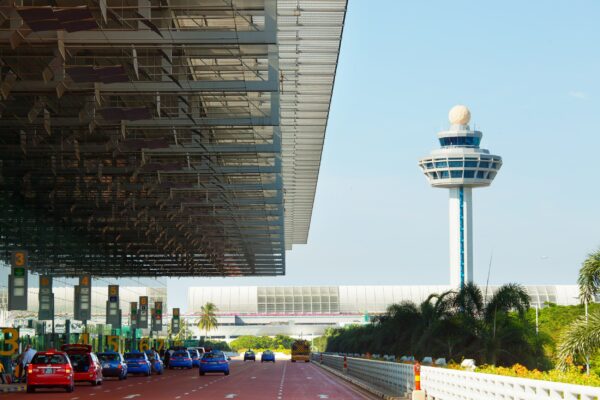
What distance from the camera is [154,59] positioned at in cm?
4244

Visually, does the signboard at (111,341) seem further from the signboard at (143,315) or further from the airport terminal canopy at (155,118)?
the signboard at (143,315)

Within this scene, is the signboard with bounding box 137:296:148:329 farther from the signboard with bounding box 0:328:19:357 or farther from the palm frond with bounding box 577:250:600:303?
the palm frond with bounding box 577:250:600:303

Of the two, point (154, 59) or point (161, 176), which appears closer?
point (154, 59)

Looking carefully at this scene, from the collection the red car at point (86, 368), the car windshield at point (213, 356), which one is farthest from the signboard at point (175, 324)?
the red car at point (86, 368)

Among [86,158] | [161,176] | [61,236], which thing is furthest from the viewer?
[61,236]

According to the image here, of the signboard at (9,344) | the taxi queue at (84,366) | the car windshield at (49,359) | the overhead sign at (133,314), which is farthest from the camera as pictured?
the overhead sign at (133,314)

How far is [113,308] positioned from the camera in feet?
294

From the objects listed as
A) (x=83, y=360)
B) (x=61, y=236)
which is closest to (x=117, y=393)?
(x=83, y=360)

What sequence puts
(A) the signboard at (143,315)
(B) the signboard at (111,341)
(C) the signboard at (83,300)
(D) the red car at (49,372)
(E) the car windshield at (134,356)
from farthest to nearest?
1. (A) the signboard at (143,315)
2. (B) the signboard at (111,341)
3. (C) the signboard at (83,300)
4. (E) the car windshield at (134,356)
5. (D) the red car at (49,372)

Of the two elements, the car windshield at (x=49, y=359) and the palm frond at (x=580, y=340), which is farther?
the car windshield at (x=49, y=359)

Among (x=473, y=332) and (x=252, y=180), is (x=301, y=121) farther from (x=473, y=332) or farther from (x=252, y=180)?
(x=473, y=332)

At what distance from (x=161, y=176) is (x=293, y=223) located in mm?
41639

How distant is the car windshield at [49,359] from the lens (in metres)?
41.0

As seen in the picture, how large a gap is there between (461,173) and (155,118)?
138 meters
